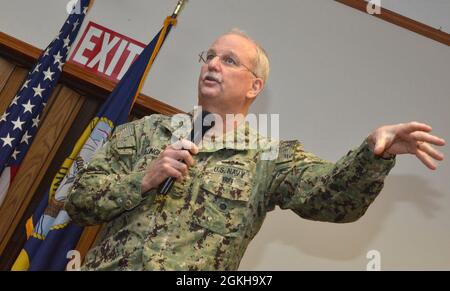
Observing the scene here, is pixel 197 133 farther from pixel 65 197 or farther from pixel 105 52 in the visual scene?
pixel 105 52

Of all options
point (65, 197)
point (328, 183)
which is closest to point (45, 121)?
point (65, 197)

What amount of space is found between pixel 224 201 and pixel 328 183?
0.30 meters

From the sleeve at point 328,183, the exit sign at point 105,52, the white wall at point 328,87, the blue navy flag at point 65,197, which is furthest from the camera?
the exit sign at point 105,52

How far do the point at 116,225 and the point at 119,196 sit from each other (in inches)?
4.9

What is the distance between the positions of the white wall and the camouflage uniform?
1295mm

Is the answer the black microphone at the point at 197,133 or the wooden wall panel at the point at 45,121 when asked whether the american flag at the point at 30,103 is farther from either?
the black microphone at the point at 197,133

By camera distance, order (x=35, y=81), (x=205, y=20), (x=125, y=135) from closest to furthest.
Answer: (x=125, y=135) → (x=35, y=81) → (x=205, y=20)

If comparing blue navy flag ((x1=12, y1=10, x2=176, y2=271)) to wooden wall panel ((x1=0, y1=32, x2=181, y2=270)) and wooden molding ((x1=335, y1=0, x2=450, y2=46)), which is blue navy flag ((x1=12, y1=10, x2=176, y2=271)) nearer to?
wooden wall panel ((x1=0, y1=32, x2=181, y2=270))

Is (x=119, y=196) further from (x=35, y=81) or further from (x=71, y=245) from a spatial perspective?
(x=35, y=81)

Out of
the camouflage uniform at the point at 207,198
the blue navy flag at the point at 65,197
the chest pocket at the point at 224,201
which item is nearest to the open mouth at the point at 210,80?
the camouflage uniform at the point at 207,198

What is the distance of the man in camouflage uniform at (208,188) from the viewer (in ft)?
4.76

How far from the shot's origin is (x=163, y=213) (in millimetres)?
1540

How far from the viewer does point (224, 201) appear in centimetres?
159
